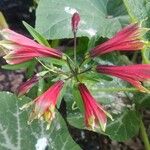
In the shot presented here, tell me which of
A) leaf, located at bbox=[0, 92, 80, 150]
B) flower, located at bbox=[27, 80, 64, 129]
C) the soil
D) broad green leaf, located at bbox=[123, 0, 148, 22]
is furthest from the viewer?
the soil

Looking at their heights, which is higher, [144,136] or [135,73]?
[135,73]

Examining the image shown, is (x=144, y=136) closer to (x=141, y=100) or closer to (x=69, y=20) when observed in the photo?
(x=141, y=100)

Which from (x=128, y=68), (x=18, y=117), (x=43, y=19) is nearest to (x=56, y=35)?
(x=43, y=19)

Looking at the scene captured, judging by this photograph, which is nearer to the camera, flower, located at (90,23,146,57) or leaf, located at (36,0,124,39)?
flower, located at (90,23,146,57)

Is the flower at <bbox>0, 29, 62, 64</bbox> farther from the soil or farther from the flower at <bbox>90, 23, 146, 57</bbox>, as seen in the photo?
the soil

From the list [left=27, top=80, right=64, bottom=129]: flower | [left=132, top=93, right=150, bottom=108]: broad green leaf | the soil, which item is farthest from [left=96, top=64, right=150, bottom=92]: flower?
the soil

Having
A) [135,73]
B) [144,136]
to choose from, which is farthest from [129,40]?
[144,136]

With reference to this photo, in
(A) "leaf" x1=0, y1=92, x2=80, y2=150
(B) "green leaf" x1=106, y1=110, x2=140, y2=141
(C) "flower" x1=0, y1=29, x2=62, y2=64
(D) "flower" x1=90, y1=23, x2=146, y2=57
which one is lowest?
(B) "green leaf" x1=106, y1=110, x2=140, y2=141

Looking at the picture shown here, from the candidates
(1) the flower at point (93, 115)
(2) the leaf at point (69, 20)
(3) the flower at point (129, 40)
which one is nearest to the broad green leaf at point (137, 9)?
(2) the leaf at point (69, 20)

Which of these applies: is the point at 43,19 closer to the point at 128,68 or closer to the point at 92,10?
the point at 92,10
